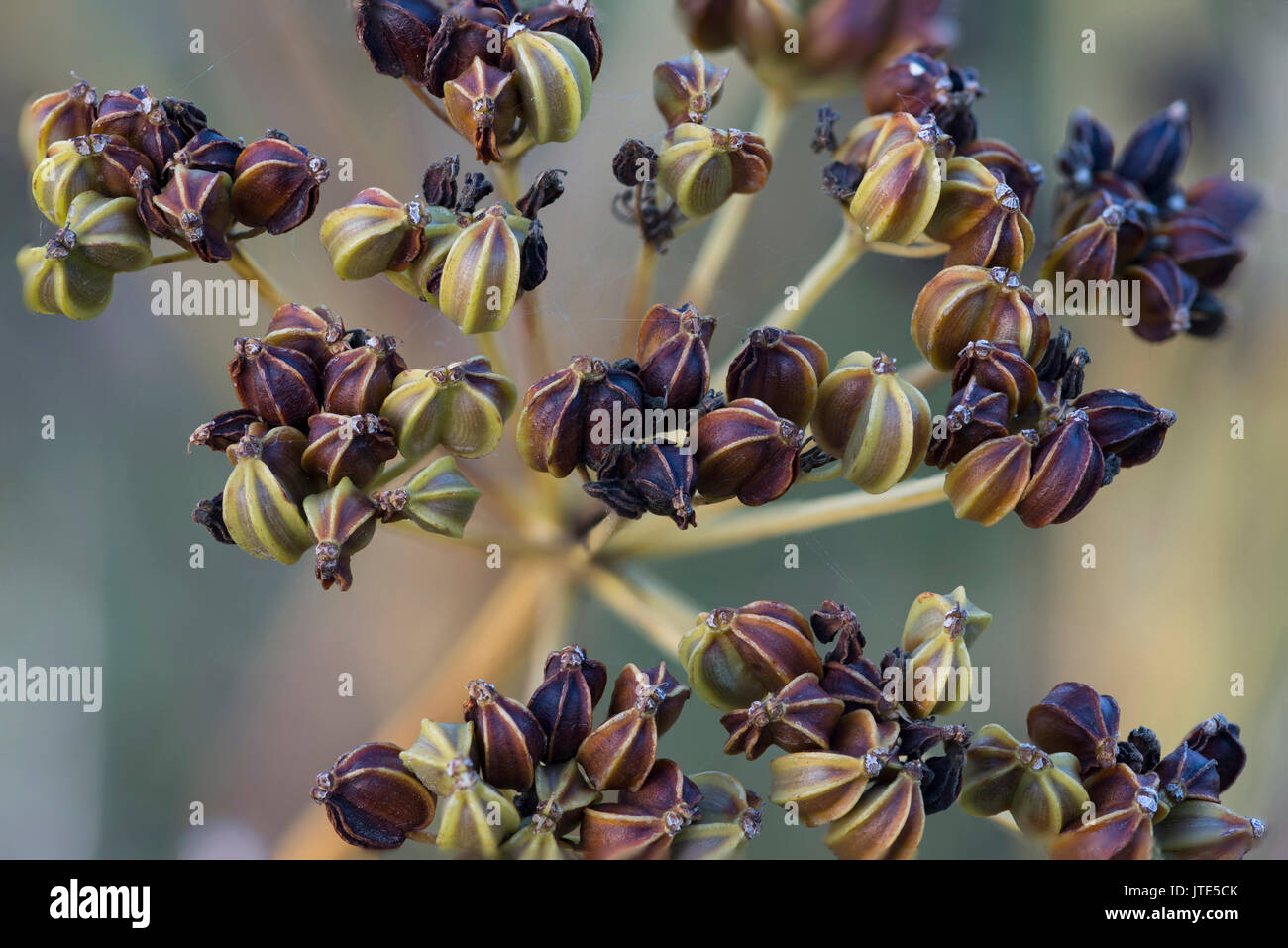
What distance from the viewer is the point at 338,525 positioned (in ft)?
3.67

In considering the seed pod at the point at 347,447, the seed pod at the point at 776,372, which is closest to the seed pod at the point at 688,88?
the seed pod at the point at 776,372

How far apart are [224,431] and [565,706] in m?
0.45

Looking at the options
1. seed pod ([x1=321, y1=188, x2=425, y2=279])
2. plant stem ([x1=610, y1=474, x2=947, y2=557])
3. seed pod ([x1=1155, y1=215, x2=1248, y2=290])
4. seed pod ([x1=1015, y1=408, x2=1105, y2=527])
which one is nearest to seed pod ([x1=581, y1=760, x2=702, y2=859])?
plant stem ([x1=610, y1=474, x2=947, y2=557])

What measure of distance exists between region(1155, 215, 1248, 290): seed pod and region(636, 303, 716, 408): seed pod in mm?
823

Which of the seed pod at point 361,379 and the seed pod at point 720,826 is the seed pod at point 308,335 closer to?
the seed pod at point 361,379

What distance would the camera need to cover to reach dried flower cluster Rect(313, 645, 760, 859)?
1081 mm

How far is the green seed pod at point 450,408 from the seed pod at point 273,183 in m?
0.24

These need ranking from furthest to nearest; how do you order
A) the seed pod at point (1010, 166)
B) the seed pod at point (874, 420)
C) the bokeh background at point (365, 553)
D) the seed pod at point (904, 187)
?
the bokeh background at point (365, 553) → the seed pod at point (1010, 166) → the seed pod at point (904, 187) → the seed pod at point (874, 420)

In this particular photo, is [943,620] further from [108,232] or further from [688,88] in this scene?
[108,232]

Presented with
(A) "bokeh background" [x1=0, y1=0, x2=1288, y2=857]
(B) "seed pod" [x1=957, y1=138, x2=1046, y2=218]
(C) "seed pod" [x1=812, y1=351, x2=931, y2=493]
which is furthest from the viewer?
(A) "bokeh background" [x1=0, y1=0, x2=1288, y2=857]

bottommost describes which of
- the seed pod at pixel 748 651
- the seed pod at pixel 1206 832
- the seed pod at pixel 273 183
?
the seed pod at pixel 1206 832

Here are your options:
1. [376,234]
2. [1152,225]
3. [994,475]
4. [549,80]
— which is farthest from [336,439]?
[1152,225]

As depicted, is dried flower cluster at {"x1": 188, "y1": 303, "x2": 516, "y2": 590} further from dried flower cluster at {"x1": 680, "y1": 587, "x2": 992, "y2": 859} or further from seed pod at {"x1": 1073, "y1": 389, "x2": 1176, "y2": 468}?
seed pod at {"x1": 1073, "y1": 389, "x2": 1176, "y2": 468}

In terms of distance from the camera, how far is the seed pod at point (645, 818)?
108 centimetres
